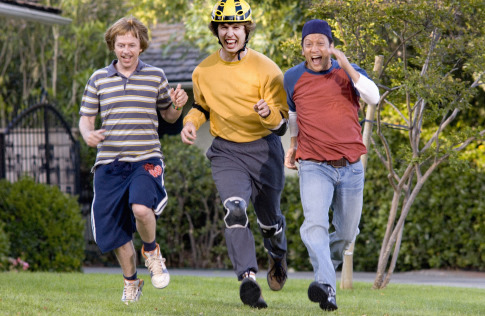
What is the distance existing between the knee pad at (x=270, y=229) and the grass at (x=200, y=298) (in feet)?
1.84

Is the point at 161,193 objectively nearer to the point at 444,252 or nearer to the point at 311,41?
the point at 311,41

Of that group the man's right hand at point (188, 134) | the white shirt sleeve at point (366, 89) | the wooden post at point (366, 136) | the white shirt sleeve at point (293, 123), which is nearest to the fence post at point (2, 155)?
the wooden post at point (366, 136)

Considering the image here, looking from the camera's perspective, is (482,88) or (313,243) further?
(482,88)

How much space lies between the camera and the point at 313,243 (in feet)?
20.1

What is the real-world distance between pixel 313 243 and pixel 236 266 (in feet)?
1.96

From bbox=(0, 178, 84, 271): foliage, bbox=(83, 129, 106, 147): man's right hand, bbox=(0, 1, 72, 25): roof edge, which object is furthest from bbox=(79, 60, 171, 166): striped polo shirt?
bbox=(0, 1, 72, 25): roof edge

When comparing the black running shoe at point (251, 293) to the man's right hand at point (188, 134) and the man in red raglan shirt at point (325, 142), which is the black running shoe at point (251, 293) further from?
the man's right hand at point (188, 134)

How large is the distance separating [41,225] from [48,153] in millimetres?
1957

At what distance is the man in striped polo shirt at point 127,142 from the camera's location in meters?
6.35

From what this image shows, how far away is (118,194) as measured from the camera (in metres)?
6.40

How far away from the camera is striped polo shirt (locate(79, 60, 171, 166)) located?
6.36 meters

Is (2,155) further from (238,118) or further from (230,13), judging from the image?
(230,13)

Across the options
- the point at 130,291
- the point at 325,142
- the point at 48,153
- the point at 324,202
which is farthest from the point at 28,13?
the point at 324,202

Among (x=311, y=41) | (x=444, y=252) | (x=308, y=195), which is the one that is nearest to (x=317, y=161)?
(x=308, y=195)
